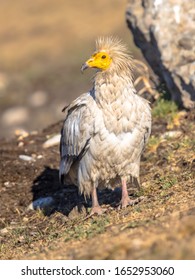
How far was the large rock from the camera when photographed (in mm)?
14172

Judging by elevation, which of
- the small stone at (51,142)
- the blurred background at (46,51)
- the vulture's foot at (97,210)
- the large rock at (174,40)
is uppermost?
the blurred background at (46,51)

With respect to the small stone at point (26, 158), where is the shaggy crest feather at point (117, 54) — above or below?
below

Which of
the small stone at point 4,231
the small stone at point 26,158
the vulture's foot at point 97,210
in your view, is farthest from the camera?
the small stone at point 26,158

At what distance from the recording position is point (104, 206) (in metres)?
11.3

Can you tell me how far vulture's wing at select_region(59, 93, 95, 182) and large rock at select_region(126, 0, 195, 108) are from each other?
3.33m

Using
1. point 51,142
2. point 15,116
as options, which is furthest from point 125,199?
point 15,116

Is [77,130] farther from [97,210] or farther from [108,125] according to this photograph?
[97,210]

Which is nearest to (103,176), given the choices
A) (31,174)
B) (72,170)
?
(72,170)

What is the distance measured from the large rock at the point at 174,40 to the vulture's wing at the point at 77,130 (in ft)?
10.9

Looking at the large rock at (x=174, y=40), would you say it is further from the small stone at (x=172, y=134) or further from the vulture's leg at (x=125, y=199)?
the vulture's leg at (x=125, y=199)

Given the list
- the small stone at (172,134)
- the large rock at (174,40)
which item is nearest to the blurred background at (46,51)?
the large rock at (174,40)

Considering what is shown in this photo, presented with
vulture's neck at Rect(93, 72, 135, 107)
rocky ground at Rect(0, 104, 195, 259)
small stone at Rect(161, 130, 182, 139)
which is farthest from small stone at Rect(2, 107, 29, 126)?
vulture's neck at Rect(93, 72, 135, 107)

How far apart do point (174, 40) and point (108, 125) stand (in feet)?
A: 13.6

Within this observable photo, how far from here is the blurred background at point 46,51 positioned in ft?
85.7
